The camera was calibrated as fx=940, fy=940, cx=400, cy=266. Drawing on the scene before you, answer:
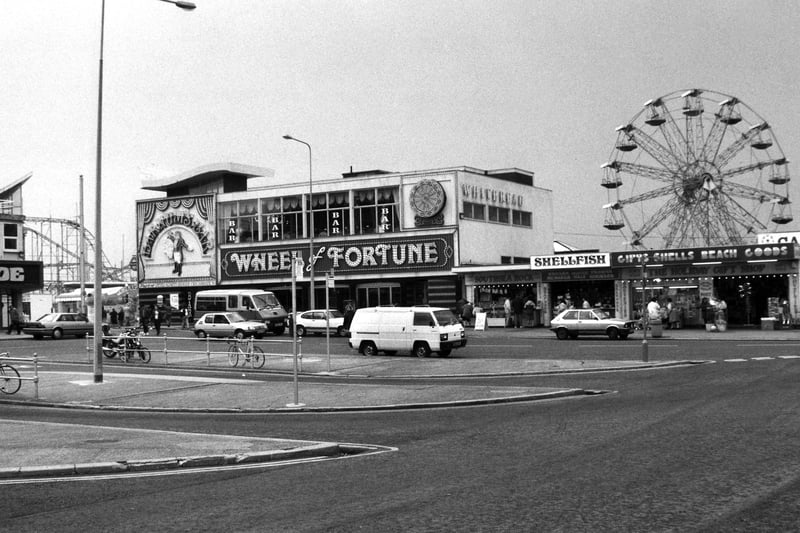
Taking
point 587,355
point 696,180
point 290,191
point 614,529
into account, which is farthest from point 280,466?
point 290,191

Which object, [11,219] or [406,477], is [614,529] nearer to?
[406,477]

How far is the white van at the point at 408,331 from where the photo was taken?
3331 cm

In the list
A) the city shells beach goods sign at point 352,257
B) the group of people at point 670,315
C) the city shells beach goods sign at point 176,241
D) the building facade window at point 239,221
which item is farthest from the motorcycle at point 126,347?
the city shells beach goods sign at point 176,241

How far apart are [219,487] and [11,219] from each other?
76.9m

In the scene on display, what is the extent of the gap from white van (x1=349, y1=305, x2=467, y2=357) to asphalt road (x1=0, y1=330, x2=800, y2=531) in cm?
1602

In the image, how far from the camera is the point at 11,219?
8006cm

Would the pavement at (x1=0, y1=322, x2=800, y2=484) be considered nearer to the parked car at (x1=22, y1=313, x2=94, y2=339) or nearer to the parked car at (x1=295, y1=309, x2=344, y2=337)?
the parked car at (x1=22, y1=313, x2=94, y2=339)

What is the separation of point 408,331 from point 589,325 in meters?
11.7

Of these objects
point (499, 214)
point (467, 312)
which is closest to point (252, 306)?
point (467, 312)

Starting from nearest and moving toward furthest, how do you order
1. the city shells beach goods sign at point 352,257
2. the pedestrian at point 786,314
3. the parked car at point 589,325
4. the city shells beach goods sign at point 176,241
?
the parked car at point 589,325 → the pedestrian at point 786,314 → the city shells beach goods sign at point 352,257 → the city shells beach goods sign at point 176,241

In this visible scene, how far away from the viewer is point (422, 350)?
110ft

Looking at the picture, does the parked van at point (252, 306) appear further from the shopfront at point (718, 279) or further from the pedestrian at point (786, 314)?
the pedestrian at point (786, 314)

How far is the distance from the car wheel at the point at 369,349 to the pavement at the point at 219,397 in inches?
56.6

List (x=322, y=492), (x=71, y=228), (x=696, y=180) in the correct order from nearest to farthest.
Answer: (x=322, y=492) → (x=696, y=180) → (x=71, y=228)
